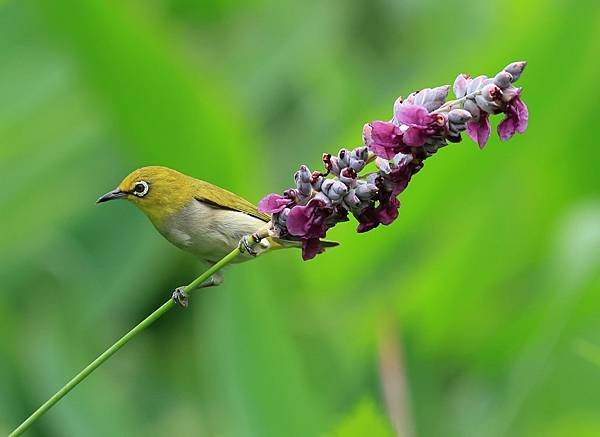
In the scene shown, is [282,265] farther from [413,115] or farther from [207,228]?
[413,115]

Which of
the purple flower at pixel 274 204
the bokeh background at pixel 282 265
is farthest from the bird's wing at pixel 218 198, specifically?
the purple flower at pixel 274 204

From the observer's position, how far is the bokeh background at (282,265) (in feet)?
9.16

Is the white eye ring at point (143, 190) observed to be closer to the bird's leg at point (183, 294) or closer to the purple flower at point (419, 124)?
the bird's leg at point (183, 294)

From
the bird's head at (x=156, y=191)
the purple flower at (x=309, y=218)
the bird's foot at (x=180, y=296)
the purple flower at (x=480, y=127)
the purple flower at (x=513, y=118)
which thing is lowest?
the bird's foot at (x=180, y=296)

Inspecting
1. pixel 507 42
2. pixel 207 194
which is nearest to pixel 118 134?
pixel 207 194

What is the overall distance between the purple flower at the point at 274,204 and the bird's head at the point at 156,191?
37 cm

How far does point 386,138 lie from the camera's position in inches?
67.6

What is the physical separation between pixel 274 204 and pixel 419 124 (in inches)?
11.8

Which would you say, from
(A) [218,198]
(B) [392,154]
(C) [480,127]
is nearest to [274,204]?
(B) [392,154]

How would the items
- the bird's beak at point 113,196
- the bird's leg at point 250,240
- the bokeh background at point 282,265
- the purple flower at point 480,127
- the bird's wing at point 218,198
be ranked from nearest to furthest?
1. the purple flower at point 480,127
2. the bird's leg at point 250,240
3. the bird's beak at point 113,196
4. the bird's wing at point 218,198
5. the bokeh background at point 282,265

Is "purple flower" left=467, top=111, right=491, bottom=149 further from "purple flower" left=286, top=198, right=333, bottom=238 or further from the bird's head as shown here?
the bird's head

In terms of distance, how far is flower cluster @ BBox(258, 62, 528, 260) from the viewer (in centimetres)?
168

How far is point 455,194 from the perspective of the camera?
340 cm

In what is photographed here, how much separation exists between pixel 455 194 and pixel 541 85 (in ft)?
1.23
